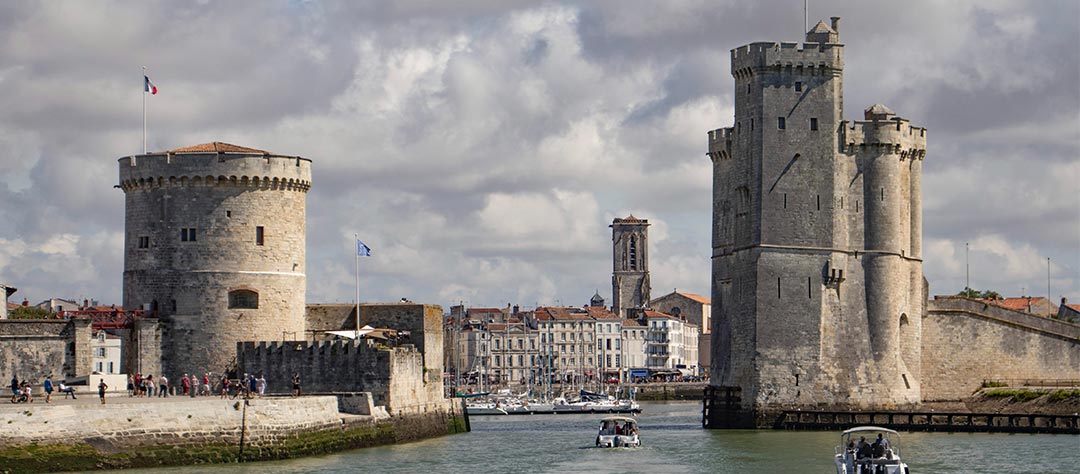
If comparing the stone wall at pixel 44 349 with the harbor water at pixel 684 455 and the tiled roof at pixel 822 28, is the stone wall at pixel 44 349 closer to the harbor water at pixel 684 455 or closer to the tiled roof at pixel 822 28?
the harbor water at pixel 684 455

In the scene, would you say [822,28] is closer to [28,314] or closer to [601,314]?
[28,314]

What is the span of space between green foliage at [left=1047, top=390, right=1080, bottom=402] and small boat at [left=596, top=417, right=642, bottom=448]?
2041 centimetres

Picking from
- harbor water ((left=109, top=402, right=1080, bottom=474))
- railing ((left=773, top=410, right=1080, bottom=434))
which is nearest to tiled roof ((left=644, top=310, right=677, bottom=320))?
harbor water ((left=109, top=402, right=1080, bottom=474))

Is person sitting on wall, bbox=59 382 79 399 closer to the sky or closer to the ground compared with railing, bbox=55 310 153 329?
closer to the ground

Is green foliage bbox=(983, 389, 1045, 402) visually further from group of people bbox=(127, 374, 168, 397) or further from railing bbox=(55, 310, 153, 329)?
railing bbox=(55, 310, 153, 329)

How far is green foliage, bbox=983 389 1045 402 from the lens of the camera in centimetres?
8200

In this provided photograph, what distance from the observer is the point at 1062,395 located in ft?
265

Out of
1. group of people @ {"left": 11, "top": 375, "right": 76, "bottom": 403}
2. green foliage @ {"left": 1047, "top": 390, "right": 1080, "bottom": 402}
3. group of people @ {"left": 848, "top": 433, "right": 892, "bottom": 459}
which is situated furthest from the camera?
green foliage @ {"left": 1047, "top": 390, "right": 1080, "bottom": 402}

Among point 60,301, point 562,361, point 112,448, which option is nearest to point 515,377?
point 562,361

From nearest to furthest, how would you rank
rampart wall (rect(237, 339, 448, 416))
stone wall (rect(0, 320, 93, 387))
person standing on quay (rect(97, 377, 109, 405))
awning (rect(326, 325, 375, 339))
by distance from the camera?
person standing on quay (rect(97, 377, 109, 405)), stone wall (rect(0, 320, 93, 387)), rampart wall (rect(237, 339, 448, 416)), awning (rect(326, 325, 375, 339))

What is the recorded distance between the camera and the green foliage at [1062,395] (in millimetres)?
80194

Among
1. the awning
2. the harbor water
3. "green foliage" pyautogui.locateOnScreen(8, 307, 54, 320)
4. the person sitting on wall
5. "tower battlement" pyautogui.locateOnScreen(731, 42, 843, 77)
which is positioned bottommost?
the harbor water

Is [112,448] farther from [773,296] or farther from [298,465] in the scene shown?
[773,296]

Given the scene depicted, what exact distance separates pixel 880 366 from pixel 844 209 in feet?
23.5
